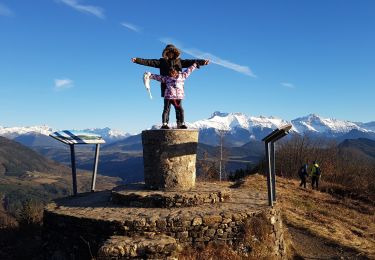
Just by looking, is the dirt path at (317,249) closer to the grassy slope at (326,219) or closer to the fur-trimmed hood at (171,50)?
the grassy slope at (326,219)

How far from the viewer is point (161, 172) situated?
12953 mm

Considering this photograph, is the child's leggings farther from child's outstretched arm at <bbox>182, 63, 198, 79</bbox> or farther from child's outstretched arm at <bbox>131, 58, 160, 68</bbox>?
child's outstretched arm at <bbox>131, 58, 160, 68</bbox>

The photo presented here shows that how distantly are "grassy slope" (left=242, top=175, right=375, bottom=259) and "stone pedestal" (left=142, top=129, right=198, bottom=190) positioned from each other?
4.37 m

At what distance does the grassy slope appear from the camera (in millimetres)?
13374

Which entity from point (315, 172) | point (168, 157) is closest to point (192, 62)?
point (168, 157)

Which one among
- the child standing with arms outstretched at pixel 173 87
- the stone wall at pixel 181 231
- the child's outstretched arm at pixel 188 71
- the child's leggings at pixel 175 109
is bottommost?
the stone wall at pixel 181 231

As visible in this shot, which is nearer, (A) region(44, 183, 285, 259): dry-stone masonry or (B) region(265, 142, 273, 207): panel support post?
(A) region(44, 183, 285, 259): dry-stone masonry

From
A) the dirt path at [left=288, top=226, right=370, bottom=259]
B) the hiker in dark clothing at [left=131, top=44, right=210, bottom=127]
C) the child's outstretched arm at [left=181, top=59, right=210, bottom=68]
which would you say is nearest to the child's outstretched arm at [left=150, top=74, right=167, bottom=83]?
the hiker in dark clothing at [left=131, top=44, right=210, bottom=127]

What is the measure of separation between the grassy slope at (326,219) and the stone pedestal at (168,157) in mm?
4371

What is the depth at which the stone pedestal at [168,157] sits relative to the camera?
1287cm

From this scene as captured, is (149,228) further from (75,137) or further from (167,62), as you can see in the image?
(75,137)

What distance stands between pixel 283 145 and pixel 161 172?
5183cm

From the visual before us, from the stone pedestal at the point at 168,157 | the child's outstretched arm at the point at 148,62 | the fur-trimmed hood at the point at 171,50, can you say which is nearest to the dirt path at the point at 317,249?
the stone pedestal at the point at 168,157

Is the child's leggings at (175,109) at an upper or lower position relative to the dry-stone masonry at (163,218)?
upper
